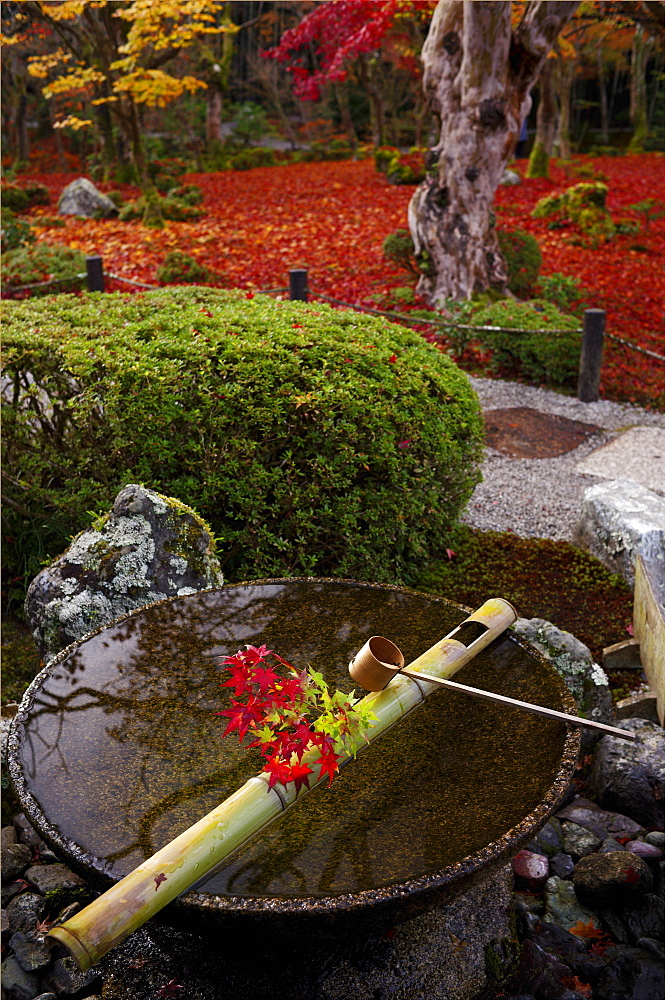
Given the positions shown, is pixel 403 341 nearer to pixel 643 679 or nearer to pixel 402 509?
pixel 402 509

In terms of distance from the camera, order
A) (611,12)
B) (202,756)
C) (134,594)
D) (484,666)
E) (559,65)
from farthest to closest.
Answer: (559,65), (611,12), (134,594), (484,666), (202,756)

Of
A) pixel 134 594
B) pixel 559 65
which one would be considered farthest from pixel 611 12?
pixel 134 594

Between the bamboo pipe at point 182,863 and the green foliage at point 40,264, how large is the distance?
10290mm

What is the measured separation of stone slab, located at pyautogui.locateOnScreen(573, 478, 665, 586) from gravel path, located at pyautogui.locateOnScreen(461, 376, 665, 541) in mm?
408

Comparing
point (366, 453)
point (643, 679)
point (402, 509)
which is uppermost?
point (366, 453)

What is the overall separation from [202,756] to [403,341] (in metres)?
3.14

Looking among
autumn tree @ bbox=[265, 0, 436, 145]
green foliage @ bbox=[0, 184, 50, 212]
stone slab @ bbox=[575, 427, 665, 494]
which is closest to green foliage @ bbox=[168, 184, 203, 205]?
green foliage @ bbox=[0, 184, 50, 212]

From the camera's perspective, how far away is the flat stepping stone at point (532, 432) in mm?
6758

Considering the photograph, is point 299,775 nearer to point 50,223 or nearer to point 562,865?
point 562,865

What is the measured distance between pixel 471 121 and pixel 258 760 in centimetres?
880

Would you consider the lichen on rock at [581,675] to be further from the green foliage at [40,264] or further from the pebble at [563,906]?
the green foliage at [40,264]

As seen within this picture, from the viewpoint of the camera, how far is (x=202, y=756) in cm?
208

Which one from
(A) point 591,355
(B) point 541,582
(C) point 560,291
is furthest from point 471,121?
(B) point 541,582

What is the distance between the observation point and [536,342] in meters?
8.08
